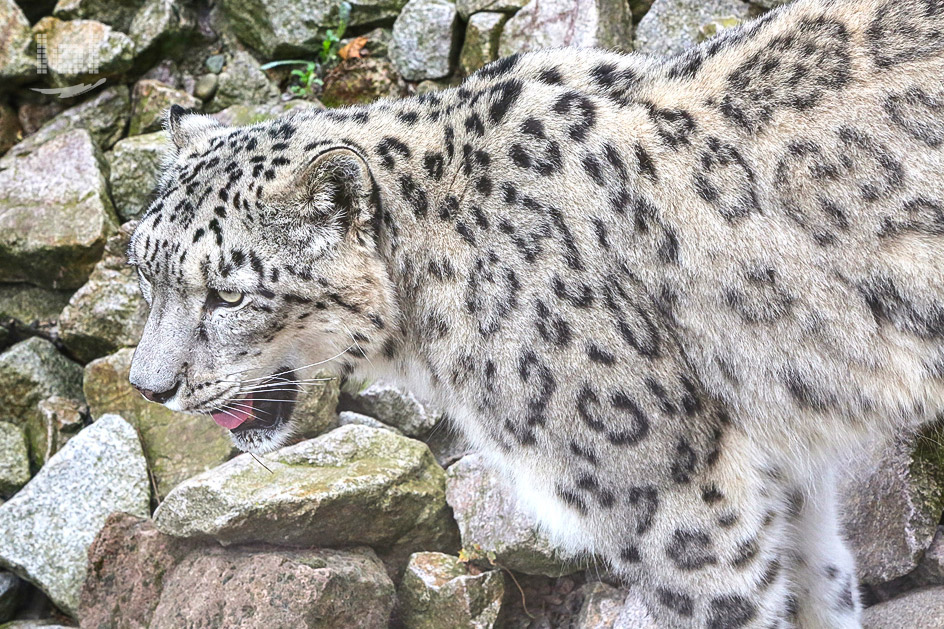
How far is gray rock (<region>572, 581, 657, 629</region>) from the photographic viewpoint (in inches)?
169

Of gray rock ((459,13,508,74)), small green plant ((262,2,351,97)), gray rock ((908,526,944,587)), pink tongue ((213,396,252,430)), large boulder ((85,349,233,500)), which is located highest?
gray rock ((459,13,508,74))

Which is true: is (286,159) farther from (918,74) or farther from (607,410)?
(918,74)

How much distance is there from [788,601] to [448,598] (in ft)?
5.65

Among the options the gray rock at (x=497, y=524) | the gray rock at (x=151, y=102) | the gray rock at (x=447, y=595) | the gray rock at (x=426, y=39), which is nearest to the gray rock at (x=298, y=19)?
the gray rock at (x=426, y=39)

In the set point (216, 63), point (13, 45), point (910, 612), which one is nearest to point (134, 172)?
point (216, 63)

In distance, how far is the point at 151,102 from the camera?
7.29 meters

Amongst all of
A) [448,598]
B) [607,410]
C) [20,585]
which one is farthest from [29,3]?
[607,410]

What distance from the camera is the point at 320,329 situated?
357 centimetres

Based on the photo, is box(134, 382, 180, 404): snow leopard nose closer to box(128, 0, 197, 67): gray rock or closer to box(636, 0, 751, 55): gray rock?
box(636, 0, 751, 55): gray rock

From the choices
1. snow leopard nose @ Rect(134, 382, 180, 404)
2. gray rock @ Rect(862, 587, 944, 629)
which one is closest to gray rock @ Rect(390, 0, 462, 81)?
snow leopard nose @ Rect(134, 382, 180, 404)

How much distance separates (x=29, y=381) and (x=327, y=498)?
301 centimetres

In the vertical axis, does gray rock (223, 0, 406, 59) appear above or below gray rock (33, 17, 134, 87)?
above

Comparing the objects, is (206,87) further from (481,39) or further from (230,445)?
(230,445)

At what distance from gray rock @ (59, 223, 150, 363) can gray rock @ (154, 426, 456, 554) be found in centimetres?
195
